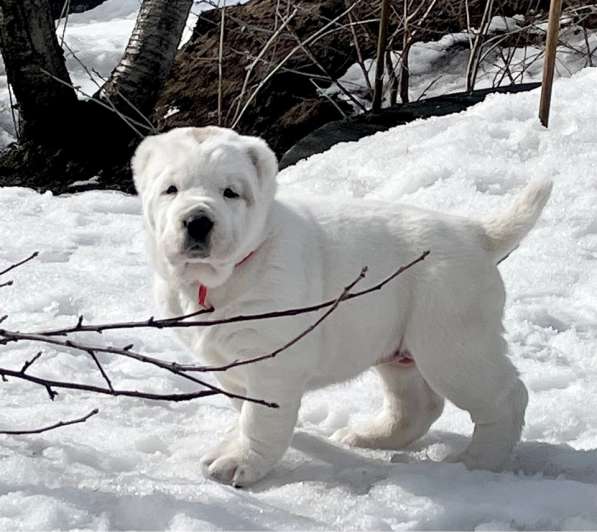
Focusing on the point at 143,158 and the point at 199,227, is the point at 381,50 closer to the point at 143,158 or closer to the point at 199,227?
the point at 143,158

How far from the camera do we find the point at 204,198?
3.05 meters

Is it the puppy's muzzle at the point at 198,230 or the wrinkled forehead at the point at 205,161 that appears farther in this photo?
the wrinkled forehead at the point at 205,161

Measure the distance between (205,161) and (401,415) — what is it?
1.16m

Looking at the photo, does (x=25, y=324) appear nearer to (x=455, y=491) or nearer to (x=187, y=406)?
(x=187, y=406)

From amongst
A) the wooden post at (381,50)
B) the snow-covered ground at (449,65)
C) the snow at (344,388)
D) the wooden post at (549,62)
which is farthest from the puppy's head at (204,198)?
the snow-covered ground at (449,65)

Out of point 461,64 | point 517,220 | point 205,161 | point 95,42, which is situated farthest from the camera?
point 95,42

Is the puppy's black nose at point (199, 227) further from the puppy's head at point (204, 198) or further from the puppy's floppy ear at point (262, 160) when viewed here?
the puppy's floppy ear at point (262, 160)

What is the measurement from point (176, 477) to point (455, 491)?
84 centimetres

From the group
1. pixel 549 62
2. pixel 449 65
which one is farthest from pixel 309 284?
pixel 449 65

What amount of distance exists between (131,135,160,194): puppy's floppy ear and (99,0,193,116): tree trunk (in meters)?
4.36

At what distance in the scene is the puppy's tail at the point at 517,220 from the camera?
11.4 feet

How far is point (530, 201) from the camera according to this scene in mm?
3512

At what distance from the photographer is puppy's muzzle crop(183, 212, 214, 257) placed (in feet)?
9.75

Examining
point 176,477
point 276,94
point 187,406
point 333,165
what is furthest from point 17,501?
point 276,94
